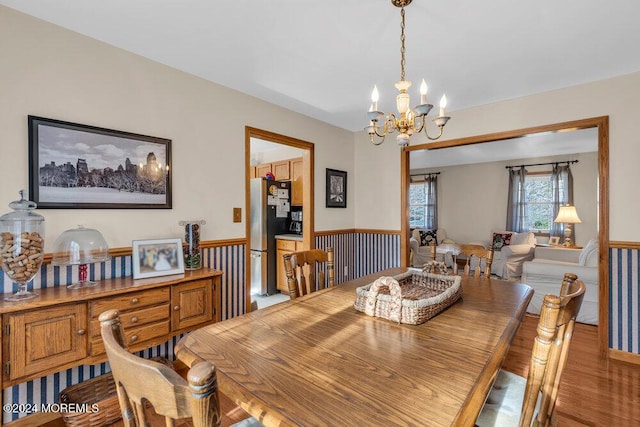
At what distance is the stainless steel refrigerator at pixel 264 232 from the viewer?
4469 mm

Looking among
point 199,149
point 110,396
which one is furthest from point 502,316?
point 199,149

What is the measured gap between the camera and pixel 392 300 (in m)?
1.33

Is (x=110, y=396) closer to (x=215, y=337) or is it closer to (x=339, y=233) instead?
(x=215, y=337)

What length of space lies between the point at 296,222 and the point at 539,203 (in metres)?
5.45

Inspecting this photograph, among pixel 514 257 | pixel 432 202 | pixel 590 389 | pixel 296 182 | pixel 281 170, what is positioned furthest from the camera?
pixel 432 202

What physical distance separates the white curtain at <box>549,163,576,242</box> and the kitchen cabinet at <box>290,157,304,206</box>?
5.46m

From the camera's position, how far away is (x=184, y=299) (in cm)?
214

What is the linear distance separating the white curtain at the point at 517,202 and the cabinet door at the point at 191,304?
6773mm

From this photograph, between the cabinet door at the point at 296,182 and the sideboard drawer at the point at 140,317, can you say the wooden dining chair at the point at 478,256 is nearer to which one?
the sideboard drawer at the point at 140,317

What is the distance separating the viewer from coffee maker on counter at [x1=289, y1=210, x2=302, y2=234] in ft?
15.9

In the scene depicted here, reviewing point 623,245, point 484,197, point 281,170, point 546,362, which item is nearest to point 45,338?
point 546,362

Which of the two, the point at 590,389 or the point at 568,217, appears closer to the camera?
the point at 590,389

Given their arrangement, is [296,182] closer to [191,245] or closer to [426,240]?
[191,245]

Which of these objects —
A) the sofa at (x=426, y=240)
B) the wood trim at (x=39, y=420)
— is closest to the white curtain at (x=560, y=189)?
the sofa at (x=426, y=240)
